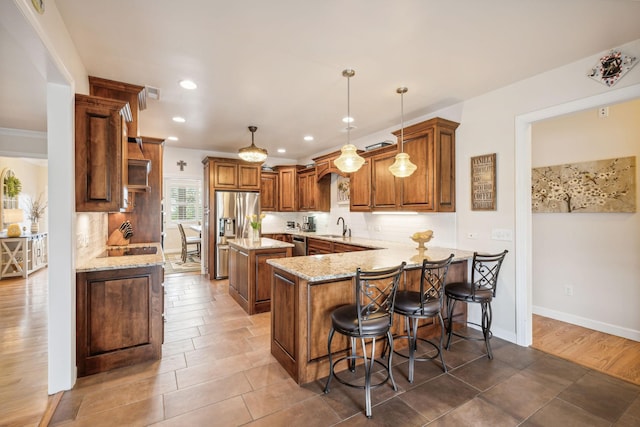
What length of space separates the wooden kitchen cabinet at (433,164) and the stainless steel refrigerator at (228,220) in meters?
3.57

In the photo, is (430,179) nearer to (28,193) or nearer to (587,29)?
(587,29)

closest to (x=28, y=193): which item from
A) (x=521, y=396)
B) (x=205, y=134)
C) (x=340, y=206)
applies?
(x=205, y=134)

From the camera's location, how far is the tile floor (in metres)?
1.93

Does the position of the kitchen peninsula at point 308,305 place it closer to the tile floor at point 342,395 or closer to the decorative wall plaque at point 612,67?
the tile floor at point 342,395

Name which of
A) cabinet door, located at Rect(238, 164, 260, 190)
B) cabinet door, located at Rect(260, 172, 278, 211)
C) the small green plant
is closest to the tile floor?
cabinet door, located at Rect(238, 164, 260, 190)

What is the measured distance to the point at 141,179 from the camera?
3215 millimetres

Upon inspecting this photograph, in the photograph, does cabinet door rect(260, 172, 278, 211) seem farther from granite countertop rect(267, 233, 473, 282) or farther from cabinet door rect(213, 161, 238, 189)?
granite countertop rect(267, 233, 473, 282)

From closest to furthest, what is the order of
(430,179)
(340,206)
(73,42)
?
1. (73,42)
2. (430,179)
3. (340,206)

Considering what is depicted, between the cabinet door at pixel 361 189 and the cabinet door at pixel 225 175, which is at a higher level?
the cabinet door at pixel 225 175

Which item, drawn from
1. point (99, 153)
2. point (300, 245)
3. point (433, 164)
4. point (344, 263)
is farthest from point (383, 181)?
point (99, 153)

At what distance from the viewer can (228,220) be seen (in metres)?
6.01

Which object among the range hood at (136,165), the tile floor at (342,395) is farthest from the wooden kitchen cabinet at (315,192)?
the tile floor at (342,395)

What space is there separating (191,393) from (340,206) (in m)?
4.43

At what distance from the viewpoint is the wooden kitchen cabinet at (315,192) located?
6270 millimetres
